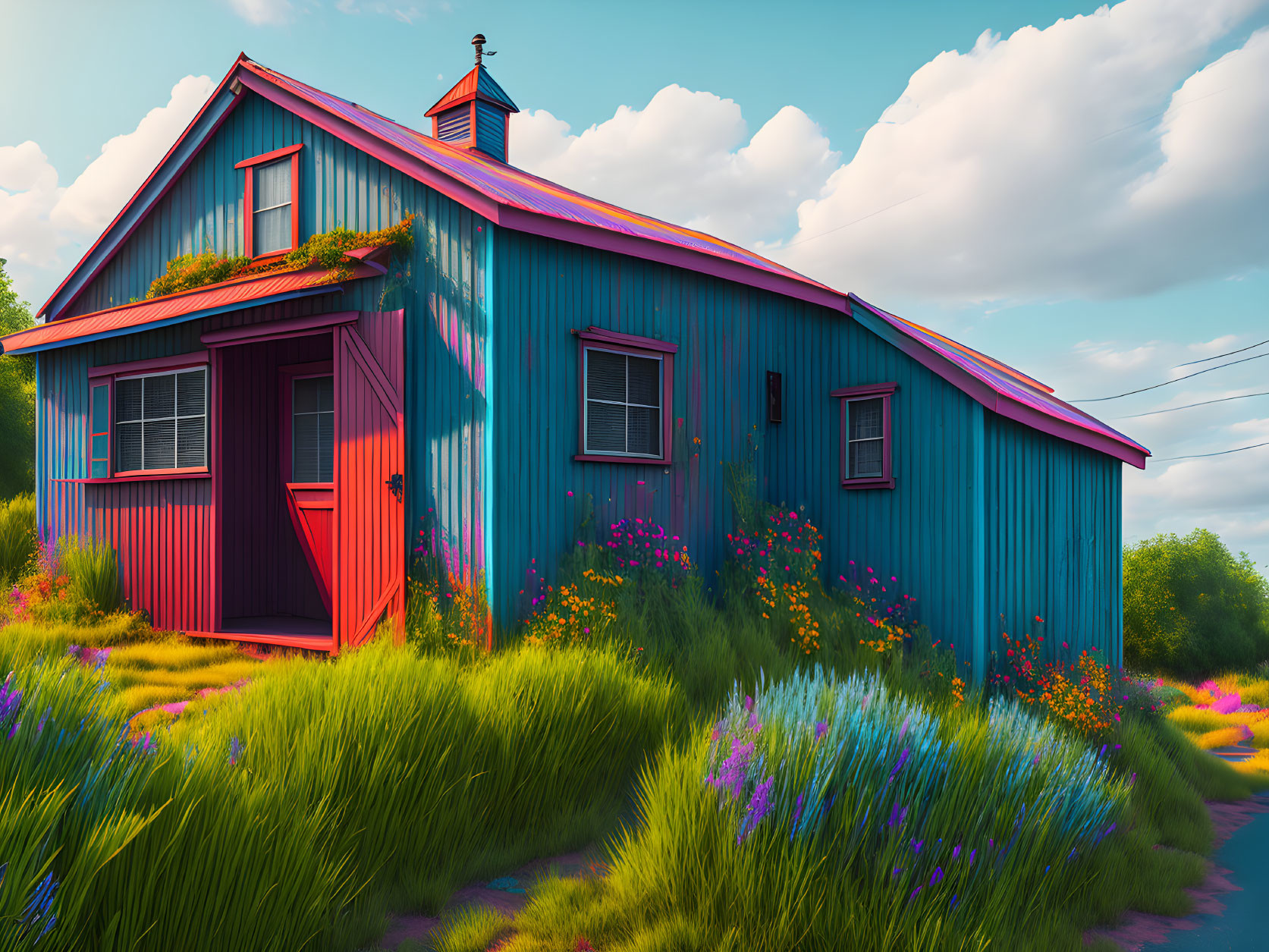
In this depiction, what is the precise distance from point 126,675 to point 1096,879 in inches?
270

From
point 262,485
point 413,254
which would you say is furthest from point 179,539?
point 413,254

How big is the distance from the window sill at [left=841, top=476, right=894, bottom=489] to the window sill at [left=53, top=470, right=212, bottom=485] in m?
6.49

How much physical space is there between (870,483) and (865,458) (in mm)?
345

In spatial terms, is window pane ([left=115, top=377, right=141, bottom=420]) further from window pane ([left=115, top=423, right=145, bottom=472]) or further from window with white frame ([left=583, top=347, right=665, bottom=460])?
window with white frame ([left=583, top=347, right=665, bottom=460])

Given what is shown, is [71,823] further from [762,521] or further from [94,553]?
[94,553]

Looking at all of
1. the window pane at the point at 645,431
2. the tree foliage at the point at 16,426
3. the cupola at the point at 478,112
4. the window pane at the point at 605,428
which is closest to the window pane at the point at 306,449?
the window pane at the point at 605,428

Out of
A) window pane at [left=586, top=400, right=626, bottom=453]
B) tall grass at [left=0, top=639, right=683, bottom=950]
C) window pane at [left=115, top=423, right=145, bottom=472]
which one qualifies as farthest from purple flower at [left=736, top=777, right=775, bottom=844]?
window pane at [left=115, top=423, right=145, bottom=472]

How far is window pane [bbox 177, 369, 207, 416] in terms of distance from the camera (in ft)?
28.6

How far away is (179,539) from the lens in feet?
28.8

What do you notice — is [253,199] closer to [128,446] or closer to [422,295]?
[422,295]

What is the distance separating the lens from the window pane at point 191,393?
8.71 meters

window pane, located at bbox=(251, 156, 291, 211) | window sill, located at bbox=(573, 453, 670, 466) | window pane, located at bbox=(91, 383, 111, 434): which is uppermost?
window pane, located at bbox=(251, 156, 291, 211)

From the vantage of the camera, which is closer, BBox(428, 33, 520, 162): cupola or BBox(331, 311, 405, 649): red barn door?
BBox(331, 311, 405, 649): red barn door

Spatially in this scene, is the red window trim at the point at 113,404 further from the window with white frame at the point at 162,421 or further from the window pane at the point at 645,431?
the window pane at the point at 645,431
